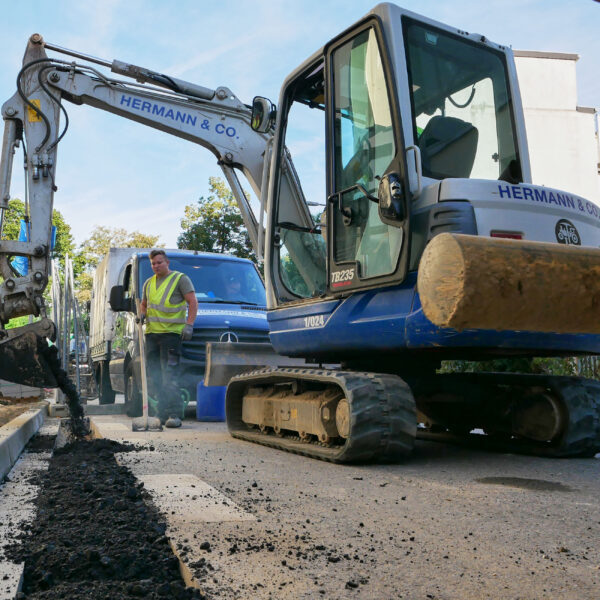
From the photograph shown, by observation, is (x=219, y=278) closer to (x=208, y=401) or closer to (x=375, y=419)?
(x=208, y=401)

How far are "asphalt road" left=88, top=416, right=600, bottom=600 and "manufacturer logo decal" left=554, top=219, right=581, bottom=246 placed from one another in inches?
→ 60.6

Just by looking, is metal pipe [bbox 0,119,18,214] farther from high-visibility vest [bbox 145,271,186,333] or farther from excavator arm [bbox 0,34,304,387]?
high-visibility vest [bbox 145,271,186,333]

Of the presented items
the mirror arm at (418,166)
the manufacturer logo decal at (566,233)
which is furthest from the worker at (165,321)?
the manufacturer logo decal at (566,233)

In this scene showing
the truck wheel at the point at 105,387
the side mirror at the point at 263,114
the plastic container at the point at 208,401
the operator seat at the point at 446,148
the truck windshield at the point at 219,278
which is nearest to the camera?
the operator seat at the point at 446,148

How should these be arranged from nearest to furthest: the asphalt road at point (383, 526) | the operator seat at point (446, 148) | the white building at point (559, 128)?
the asphalt road at point (383, 526), the operator seat at point (446, 148), the white building at point (559, 128)

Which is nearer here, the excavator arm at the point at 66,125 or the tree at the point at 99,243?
the excavator arm at the point at 66,125

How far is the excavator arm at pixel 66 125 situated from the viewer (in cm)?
825

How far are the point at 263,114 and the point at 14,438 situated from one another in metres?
3.65

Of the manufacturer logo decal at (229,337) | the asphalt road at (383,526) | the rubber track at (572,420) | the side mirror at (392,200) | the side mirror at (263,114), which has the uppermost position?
the side mirror at (263,114)

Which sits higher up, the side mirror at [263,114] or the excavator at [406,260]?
the side mirror at [263,114]

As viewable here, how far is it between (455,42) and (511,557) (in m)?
4.20

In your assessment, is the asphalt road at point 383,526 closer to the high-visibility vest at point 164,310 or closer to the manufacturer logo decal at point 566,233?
the manufacturer logo decal at point 566,233

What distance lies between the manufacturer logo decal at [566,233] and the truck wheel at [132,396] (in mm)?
6524

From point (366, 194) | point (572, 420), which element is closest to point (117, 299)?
point (366, 194)
